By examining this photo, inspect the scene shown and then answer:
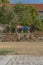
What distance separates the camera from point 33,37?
38.4 metres

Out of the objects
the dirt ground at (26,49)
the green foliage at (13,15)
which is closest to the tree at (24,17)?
the green foliage at (13,15)

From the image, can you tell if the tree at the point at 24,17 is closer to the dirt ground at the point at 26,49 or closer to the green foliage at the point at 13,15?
the green foliage at the point at 13,15

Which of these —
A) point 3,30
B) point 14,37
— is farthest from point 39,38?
point 3,30

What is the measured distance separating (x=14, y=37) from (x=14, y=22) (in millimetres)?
13559

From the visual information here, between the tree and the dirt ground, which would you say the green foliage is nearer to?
the tree

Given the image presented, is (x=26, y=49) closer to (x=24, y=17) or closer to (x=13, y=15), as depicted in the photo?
(x=13, y=15)

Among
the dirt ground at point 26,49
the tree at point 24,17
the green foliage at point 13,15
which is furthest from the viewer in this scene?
the tree at point 24,17

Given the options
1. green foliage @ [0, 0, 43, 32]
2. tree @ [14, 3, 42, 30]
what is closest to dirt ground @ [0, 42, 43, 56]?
green foliage @ [0, 0, 43, 32]

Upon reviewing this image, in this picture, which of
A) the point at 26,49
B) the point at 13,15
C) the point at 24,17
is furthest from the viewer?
the point at 24,17

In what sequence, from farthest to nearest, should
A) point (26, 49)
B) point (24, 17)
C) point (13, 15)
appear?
point (24, 17)
point (13, 15)
point (26, 49)

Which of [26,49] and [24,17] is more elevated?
[26,49]

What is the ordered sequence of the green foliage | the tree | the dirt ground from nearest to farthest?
the dirt ground → the green foliage → the tree

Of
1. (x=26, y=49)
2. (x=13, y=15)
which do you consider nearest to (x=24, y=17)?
(x=13, y=15)

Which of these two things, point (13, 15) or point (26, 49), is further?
point (13, 15)
